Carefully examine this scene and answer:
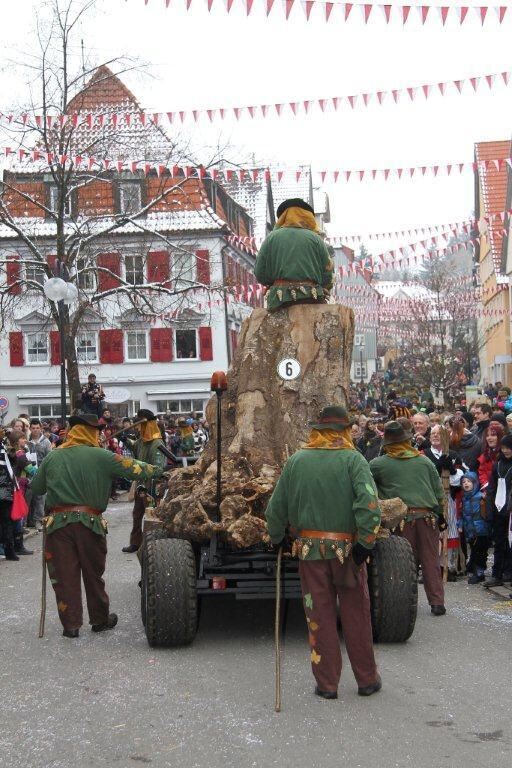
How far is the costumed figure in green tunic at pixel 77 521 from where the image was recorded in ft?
27.0

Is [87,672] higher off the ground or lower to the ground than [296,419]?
lower

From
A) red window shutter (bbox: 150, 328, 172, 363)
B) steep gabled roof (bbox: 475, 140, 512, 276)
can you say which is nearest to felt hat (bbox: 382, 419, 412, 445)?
red window shutter (bbox: 150, 328, 172, 363)

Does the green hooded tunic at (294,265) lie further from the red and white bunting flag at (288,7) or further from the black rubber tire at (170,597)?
the black rubber tire at (170,597)

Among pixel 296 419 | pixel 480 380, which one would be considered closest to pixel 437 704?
pixel 296 419

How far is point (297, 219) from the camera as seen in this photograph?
362 inches

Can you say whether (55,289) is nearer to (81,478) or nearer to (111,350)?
(81,478)

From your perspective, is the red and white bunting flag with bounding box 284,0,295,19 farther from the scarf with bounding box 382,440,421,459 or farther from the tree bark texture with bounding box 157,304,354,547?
the scarf with bounding box 382,440,421,459

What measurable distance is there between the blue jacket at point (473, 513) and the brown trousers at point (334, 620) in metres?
4.65

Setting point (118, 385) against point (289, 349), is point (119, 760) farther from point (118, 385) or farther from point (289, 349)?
point (118, 385)

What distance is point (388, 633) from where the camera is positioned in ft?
25.6

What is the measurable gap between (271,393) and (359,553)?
9.24ft

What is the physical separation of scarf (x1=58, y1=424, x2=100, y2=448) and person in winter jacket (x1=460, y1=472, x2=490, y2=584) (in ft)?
14.1

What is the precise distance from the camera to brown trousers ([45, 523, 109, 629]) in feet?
26.9

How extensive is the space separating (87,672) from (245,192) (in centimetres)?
4129
